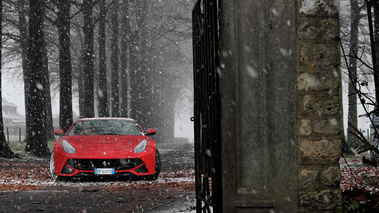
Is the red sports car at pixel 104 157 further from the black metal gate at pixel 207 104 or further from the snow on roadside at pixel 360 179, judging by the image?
the black metal gate at pixel 207 104

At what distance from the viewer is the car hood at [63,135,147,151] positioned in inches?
432

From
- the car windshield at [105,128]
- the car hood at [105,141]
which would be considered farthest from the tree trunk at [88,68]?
the car hood at [105,141]

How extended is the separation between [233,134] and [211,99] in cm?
51

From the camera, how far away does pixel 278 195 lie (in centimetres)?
577

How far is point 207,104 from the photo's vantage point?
232 inches

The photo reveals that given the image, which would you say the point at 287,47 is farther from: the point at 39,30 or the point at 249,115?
the point at 39,30

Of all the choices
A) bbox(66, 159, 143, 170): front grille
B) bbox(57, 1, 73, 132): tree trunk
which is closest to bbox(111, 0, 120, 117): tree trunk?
bbox(57, 1, 73, 132): tree trunk

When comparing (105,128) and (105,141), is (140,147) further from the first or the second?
(105,128)

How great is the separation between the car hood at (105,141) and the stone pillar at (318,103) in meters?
5.90

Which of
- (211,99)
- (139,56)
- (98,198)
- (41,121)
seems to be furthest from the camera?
(139,56)

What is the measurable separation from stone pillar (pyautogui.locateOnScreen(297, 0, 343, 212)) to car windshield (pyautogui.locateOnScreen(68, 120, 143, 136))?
7.08 metres

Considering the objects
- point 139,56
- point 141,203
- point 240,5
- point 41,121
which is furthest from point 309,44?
point 139,56

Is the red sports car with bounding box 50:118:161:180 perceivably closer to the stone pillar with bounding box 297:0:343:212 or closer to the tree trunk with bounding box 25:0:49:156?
the stone pillar with bounding box 297:0:343:212

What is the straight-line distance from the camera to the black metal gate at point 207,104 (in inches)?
211
